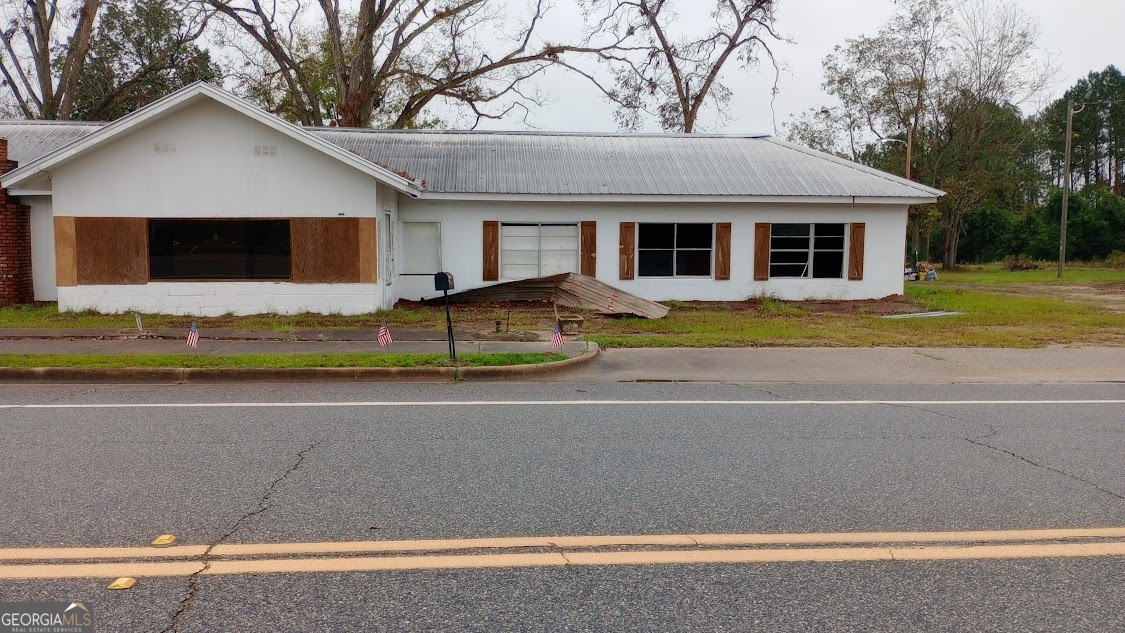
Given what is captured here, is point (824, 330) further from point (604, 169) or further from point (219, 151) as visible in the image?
point (219, 151)

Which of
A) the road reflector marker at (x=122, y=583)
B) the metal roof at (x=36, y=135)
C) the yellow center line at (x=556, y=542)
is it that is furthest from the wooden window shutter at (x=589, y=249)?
the road reflector marker at (x=122, y=583)

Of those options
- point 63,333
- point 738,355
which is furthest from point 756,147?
point 63,333

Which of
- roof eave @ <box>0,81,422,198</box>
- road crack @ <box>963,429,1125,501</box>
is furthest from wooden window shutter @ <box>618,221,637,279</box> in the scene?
road crack @ <box>963,429,1125,501</box>

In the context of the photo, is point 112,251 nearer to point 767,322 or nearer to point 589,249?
point 589,249

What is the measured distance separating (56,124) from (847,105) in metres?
39.5

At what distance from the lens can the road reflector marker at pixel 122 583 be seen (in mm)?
3930

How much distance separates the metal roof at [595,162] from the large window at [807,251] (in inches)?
45.3

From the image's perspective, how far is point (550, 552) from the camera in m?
4.39

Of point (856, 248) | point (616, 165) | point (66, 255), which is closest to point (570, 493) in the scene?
point (66, 255)

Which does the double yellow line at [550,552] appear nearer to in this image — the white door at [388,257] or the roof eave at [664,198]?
the white door at [388,257]

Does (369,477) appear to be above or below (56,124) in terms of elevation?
below

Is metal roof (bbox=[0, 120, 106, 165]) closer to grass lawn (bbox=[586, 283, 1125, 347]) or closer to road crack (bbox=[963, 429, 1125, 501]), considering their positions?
grass lawn (bbox=[586, 283, 1125, 347])

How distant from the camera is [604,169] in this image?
21.5 m

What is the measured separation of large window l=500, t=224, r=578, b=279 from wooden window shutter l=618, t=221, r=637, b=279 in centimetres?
114
